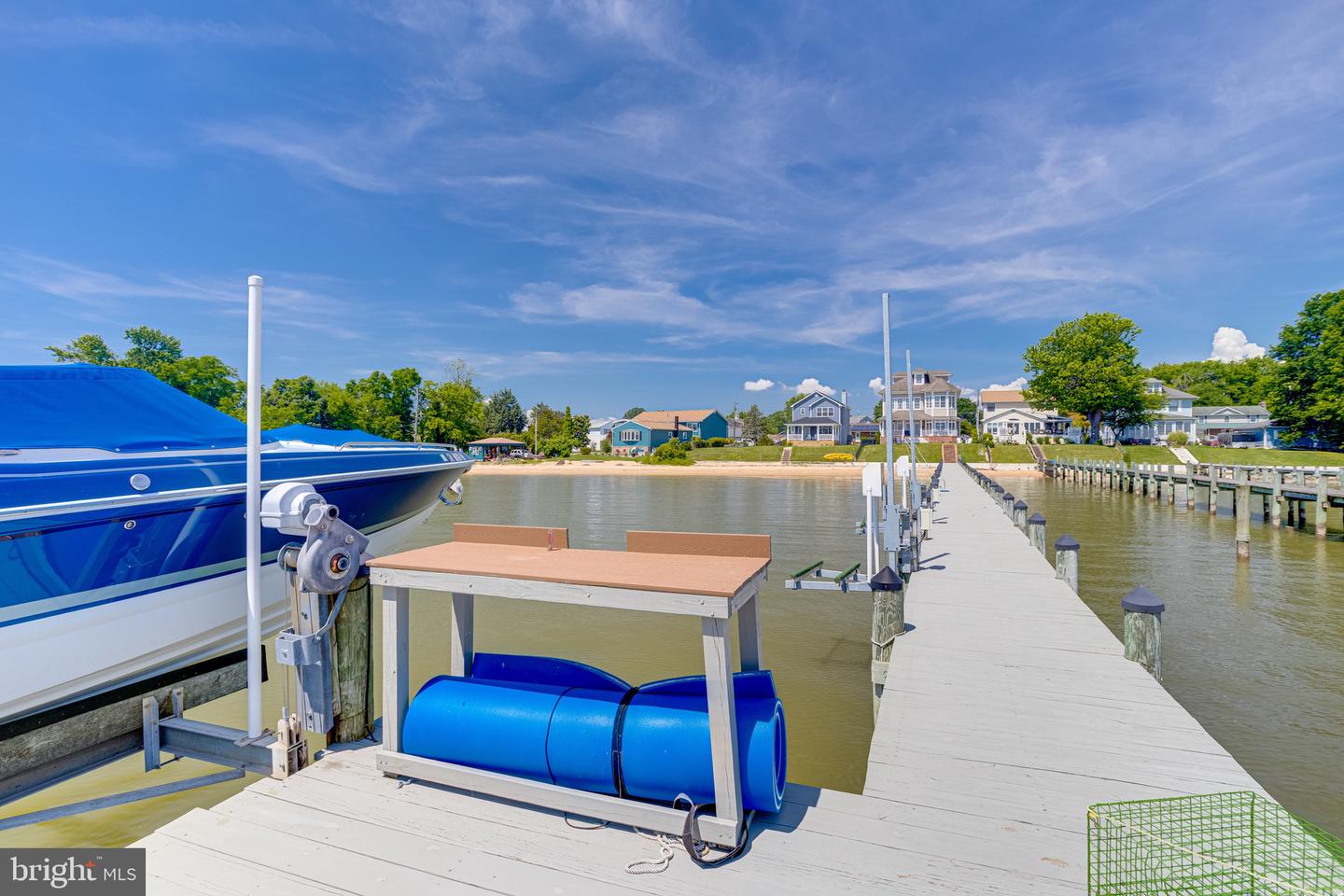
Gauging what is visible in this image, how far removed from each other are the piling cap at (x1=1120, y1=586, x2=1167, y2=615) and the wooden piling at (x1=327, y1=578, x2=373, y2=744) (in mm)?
6707

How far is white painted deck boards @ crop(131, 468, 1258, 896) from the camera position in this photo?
9.78ft

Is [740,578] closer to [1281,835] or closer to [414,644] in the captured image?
[1281,835]

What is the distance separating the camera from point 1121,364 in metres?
60.0

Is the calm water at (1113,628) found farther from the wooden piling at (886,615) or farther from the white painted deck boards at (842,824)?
the white painted deck boards at (842,824)

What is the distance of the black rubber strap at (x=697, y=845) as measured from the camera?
9.97 ft

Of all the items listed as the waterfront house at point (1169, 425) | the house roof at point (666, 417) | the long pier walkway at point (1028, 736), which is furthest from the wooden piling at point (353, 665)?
the waterfront house at point (1169, 425)

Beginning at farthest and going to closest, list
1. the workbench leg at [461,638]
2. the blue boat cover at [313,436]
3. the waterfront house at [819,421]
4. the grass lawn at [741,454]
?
1. the waterfront house at [819,421]
2. the grass lawn at [741,454]
3. the blue boat cover at [313,436]
4. the workbench leg at [461,638]

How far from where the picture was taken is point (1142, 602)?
6.11 metres

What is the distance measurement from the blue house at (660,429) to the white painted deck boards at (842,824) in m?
72.7

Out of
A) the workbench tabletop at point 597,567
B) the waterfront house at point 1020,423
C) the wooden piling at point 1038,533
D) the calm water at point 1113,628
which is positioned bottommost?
the calm water at point 1113,628

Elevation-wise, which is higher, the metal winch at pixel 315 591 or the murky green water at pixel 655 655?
the metal winch at pixel 315 591

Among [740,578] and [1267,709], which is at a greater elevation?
[740,578]

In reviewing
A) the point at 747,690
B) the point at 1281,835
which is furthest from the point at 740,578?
the point at 1281,835

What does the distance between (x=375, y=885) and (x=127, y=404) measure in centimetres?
577
